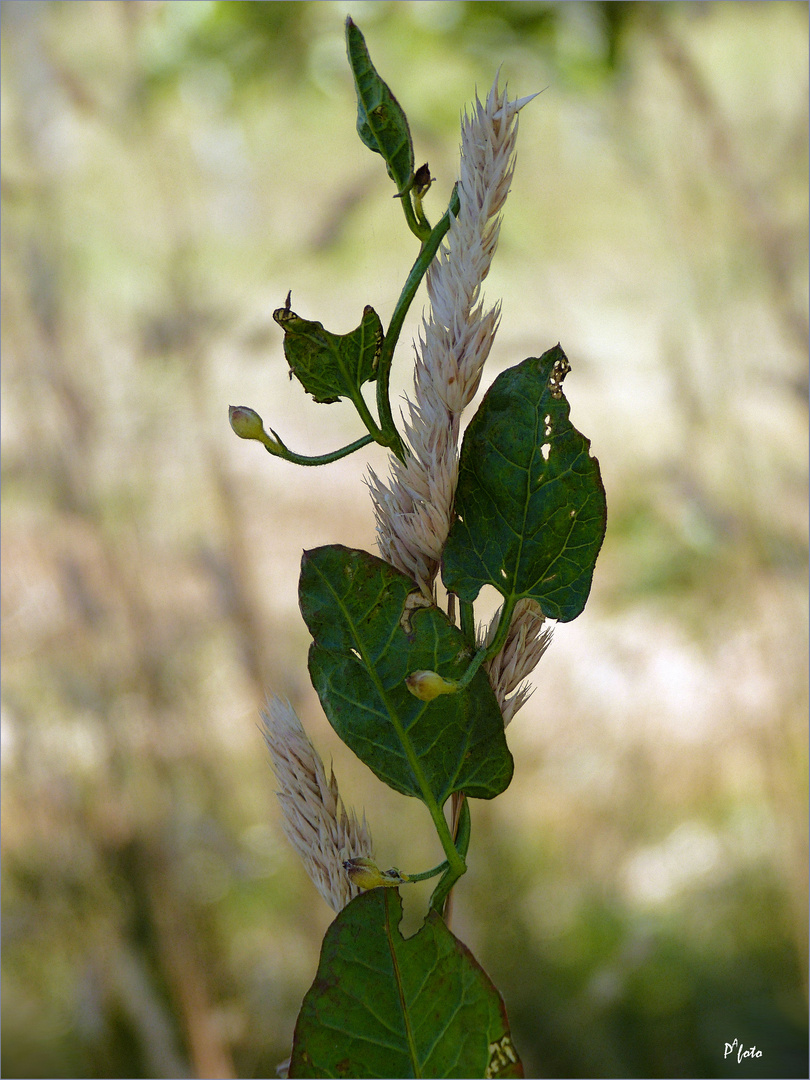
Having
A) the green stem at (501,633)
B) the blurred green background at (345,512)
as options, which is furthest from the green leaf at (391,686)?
the blurred green background at (345,512)

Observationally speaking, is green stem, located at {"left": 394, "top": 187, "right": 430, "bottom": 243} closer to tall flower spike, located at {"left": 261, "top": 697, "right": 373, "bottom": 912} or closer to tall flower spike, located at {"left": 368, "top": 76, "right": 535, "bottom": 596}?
tall flower spike, located at {"left": 368, "top": 76, "right": 535, "bottom": 596}

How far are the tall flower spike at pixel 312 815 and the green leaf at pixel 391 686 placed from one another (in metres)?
0.03

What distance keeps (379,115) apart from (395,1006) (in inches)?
8.6

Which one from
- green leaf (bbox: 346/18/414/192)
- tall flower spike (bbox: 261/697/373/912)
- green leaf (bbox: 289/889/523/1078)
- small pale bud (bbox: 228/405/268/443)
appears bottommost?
green leaf (bbox: 289/889/523/1078)

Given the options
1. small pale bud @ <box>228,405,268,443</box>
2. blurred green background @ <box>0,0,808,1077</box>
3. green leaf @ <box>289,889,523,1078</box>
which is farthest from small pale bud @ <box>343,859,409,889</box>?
blurred green background @ <box>0,0,808,1077</box>

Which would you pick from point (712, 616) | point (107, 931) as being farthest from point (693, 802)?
point (107, 931)

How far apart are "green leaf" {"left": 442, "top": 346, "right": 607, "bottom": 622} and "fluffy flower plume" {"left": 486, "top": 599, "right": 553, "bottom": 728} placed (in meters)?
0.01

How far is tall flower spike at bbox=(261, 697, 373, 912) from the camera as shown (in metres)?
0.22

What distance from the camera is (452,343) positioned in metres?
0.20

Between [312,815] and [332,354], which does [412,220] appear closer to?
[332,354]

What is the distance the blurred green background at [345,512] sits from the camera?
0.89 metres

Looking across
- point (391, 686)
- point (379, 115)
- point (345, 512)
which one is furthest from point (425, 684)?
point (345, 512)

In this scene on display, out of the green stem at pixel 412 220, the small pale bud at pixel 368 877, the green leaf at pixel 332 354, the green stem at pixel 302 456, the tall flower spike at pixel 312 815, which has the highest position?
the green stem at pixel 412 220

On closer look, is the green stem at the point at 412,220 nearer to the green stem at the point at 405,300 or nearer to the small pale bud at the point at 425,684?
the green stem at the point at 405,300
